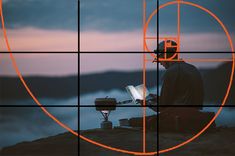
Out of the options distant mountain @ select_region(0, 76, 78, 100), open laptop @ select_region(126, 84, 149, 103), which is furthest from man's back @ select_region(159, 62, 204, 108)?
distant mountain @ select_region(0, 76, 78, 100)

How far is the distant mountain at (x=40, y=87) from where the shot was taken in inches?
179

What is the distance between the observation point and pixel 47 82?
4527 mm

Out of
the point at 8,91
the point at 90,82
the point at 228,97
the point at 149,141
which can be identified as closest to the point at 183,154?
the point at 149,141

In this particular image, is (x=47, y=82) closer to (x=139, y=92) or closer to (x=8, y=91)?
(x=8, y=91)

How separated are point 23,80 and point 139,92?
106 cm

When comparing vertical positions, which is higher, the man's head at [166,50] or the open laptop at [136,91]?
the man's head at [166,50]

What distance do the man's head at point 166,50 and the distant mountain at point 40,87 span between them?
799 millimetres

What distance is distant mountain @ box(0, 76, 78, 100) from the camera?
455cm

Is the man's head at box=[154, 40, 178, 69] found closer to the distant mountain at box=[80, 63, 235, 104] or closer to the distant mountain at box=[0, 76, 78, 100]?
the distant mountain at box=[80, 63, 235, 104]

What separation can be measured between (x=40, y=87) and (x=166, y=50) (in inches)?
47.2

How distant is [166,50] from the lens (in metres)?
4.61

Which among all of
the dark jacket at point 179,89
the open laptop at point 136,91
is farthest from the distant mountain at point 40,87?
the dark jacket at point 179,89

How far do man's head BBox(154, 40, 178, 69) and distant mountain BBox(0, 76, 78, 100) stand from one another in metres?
0.80

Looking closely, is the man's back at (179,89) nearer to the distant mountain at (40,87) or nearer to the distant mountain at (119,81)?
the distant mountain at (119,81)
